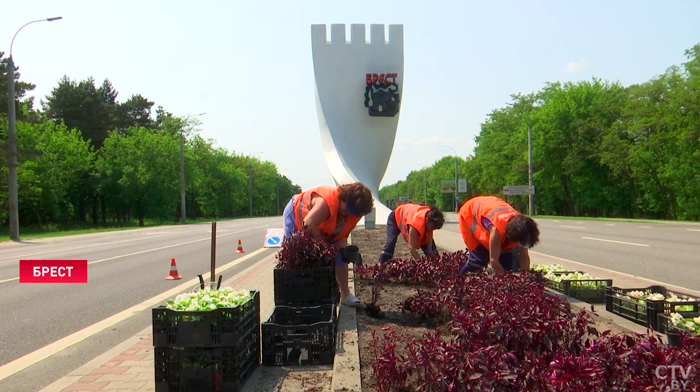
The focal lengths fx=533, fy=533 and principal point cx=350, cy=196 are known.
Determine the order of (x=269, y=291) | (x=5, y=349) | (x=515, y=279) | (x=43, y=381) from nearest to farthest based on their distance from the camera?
(x=515, y=279) < (x=43, y=381) < (x=5, y=349) < (x=269, y=291)

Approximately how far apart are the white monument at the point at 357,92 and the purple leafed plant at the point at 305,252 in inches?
1104

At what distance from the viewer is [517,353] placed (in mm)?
2895

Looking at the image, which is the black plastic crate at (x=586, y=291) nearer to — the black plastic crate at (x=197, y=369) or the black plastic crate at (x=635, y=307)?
the black plastic crate at (x=635, y=307)

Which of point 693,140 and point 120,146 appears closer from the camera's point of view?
point 693,140

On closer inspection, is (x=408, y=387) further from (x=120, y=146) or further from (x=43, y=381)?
(x=120, y=146)

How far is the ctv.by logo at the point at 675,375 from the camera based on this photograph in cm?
207

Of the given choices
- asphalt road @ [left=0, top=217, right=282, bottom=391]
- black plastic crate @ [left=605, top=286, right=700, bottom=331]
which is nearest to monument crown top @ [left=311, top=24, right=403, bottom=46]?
asphalt road @ [left=0, top=217, right=282, bottom=391]

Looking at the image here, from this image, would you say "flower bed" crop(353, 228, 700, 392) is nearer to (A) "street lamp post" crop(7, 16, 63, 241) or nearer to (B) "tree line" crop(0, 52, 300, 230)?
(A) "street lamp post" crop(7, 16, 63, 241)

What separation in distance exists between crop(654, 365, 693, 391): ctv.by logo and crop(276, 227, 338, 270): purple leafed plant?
3.17 metres

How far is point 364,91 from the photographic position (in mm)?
34281

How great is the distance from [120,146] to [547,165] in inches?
1699

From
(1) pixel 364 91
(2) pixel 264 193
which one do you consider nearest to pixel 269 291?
(1) pixel 364 91

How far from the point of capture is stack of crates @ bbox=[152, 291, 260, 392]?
11.7ft

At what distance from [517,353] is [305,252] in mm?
2496
